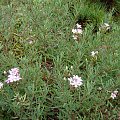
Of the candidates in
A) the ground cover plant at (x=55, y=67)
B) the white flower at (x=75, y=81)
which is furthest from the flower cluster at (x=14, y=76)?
the white flower at (x=75, y=81)

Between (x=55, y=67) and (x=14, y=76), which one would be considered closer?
(x=14, y=76)

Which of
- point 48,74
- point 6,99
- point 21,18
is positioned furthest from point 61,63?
point 21,18

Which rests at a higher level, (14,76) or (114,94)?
(14,76)

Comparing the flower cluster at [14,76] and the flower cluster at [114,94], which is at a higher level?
the flower cluster at [14,76]

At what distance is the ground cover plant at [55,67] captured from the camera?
231 cm

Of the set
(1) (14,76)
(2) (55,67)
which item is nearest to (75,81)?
(2) (55,67)

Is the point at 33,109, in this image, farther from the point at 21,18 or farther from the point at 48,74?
the point at 21,18

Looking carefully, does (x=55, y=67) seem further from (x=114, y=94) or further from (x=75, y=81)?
(x=114, y=94)

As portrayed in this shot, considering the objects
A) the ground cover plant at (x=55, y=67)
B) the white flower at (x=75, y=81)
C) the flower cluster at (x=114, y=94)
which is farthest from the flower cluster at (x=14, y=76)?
the flower cluster at (x=114, y=94)

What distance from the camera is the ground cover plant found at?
2.31 meters

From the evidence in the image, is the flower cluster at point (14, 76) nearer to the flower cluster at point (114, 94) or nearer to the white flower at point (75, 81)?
the white flower at point (75, 81)

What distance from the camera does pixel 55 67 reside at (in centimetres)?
252

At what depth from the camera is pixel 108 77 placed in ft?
8.38

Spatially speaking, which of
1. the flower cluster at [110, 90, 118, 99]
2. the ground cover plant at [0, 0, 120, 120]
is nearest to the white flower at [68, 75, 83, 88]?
the ground cover plant at [0, 0, 120, 120]
